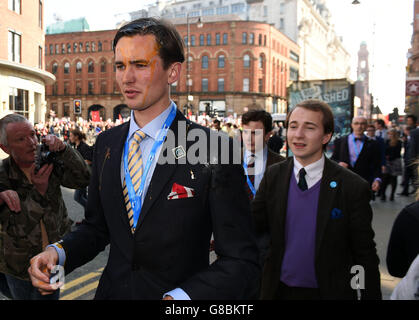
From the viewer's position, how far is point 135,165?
6.07 feet

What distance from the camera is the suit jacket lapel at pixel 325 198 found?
2754 mm

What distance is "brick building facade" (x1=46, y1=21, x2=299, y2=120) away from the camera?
210ft

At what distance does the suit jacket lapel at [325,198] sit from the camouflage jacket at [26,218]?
77.3 inches

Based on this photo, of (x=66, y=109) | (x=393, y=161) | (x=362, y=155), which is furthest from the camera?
(x=66, y=109)

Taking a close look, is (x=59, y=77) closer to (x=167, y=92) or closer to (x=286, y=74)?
(x=286, y=74)

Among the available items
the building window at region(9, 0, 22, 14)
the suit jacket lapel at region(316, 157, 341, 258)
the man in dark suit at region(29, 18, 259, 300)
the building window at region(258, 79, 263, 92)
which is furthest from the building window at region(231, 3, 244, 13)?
the man in dark suit at region(29, 18, 259, 300)

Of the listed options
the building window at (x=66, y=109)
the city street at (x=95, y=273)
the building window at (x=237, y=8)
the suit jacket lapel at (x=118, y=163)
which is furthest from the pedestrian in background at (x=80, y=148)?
the building window at (x=237, y=8)

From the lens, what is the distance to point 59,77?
73.6 metres

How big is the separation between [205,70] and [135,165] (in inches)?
2564

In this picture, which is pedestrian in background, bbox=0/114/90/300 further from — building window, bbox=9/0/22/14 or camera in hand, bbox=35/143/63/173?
building window, bbox=9/0/22/14

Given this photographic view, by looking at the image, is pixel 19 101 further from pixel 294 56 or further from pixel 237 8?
pixel 237 8

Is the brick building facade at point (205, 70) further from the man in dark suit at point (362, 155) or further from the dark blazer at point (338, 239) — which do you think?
the dark blazer at point (338, 239)

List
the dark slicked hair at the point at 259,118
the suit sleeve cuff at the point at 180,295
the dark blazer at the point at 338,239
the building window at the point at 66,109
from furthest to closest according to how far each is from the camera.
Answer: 1. the building window at the point at 66,109
2. the dark slicked hair at the point at 259,118
3. the dark blazer at the point at 338,239
4. the suit sleeve cuff at the point at 180,295


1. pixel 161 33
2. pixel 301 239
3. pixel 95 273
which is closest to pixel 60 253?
pixel 161 33
